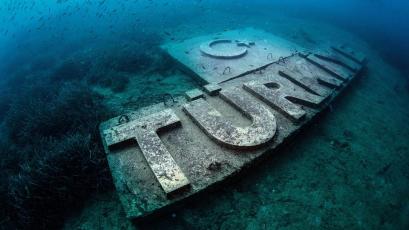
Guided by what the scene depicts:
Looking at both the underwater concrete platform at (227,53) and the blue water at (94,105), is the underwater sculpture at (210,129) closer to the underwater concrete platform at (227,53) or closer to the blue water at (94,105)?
the underwater concrete platform at (227,53)

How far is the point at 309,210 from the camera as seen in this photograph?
4172 millimetres

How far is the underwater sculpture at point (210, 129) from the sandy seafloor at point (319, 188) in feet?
1.44

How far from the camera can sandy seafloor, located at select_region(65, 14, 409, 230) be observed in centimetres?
389

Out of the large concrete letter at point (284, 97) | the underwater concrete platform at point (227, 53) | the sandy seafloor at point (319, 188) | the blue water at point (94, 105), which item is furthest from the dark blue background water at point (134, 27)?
the large concrete letter at point (284, 97)

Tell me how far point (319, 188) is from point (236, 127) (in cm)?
202

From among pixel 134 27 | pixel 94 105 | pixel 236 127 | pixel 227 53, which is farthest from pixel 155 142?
pixel 134 27

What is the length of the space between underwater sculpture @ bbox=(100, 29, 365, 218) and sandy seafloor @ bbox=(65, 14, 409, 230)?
0.44m

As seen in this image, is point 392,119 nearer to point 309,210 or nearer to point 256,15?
point 309,210

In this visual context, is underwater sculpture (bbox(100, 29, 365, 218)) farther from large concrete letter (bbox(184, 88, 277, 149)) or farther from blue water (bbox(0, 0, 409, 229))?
blue water (bbox(0, 0, 409, 229))

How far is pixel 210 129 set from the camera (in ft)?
15.7

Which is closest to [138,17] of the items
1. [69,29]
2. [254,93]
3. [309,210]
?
[69,29]

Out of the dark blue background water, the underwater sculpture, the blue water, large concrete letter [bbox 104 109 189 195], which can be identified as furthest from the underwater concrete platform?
the dark blue background water

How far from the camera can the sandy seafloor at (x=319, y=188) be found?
389 centimetres

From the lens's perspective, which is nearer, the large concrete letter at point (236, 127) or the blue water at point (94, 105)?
the blue water at point (94, 105)
